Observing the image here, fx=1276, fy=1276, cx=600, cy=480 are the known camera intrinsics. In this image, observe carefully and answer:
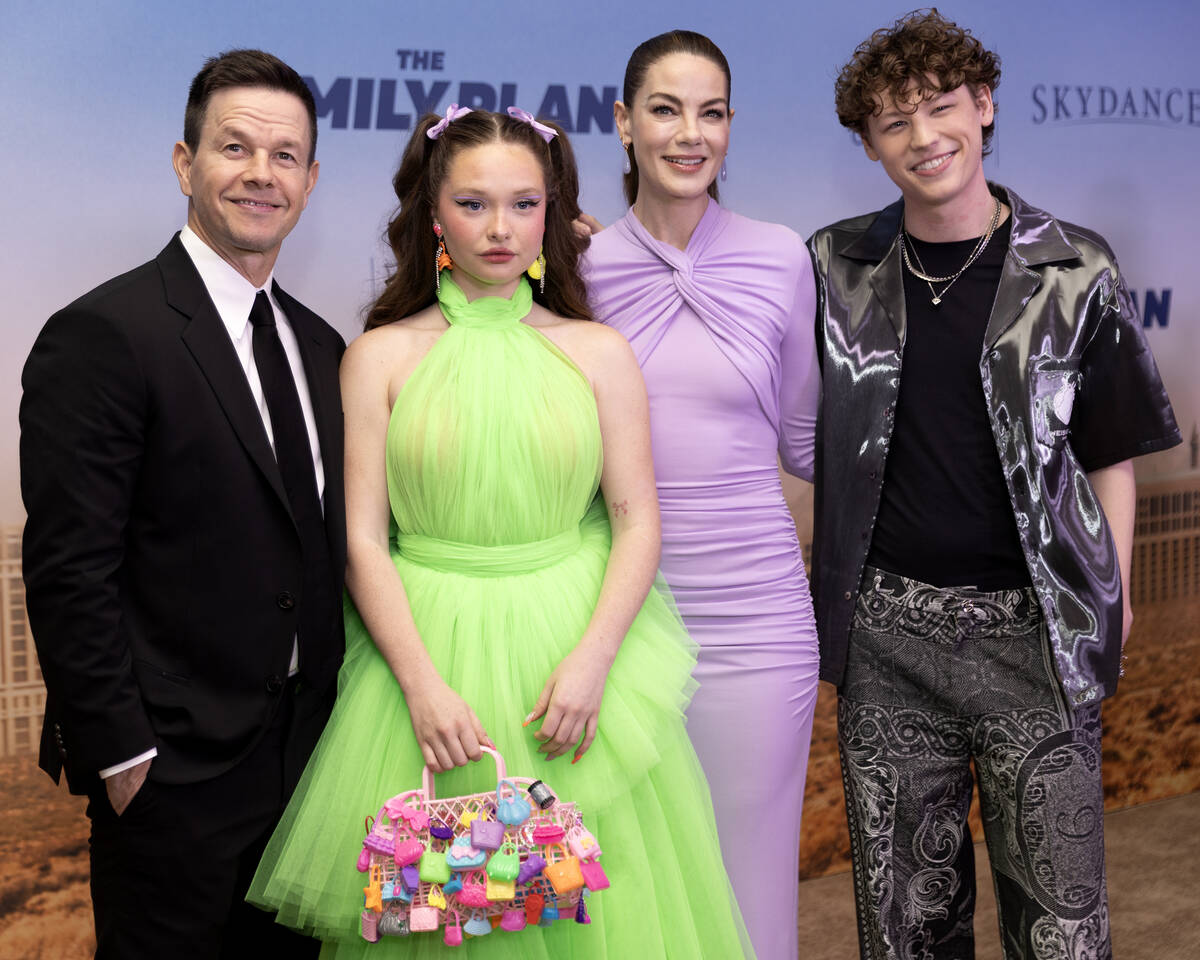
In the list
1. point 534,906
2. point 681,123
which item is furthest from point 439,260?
point 534,906

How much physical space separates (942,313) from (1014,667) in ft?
2.17

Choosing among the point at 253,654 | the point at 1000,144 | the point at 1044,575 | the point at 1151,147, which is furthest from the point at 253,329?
the point at 1151,147

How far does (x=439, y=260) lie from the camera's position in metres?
2.14

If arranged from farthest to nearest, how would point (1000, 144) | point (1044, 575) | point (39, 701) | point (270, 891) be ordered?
1. point (1000, 144)
2. point (39, 701)
3. point (1044, 575)
4. point (270, 891)

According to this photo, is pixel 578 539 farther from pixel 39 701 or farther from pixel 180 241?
pixel 39 701

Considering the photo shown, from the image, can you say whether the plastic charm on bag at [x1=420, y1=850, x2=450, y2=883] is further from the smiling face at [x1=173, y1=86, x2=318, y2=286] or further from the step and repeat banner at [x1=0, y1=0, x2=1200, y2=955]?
the step and repeat banner at [x1=0, y1=0, x2=1200, y2=955]

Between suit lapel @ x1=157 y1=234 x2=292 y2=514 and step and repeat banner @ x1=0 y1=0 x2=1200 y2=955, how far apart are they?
61 centimetres

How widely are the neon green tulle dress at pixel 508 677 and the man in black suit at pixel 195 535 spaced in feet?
0.33

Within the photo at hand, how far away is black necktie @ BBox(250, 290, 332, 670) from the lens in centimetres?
193

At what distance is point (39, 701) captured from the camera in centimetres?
314

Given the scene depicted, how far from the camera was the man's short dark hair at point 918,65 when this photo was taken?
232 centimetres

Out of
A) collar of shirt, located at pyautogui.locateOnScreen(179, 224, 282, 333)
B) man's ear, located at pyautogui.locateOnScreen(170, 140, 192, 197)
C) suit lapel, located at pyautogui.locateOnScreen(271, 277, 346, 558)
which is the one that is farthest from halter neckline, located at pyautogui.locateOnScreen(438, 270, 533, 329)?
man's ear, located at pyautogui.locateOnScreen(170, 140, 192, 197)

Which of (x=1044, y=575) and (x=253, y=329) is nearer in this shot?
(x=253, y=329)

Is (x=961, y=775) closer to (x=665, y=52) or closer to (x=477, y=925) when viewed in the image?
(x=477, y=925)
